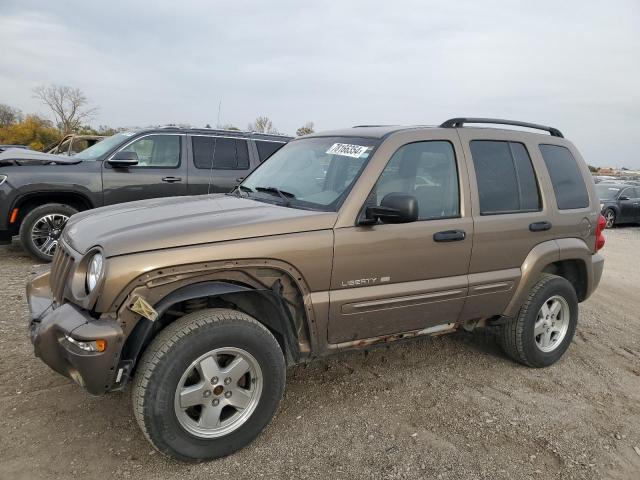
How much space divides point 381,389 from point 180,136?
5.29 metres

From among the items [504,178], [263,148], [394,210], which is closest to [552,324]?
[504,178]

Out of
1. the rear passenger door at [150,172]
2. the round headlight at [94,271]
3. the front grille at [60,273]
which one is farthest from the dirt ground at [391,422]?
the rear passenger door at [150,172]

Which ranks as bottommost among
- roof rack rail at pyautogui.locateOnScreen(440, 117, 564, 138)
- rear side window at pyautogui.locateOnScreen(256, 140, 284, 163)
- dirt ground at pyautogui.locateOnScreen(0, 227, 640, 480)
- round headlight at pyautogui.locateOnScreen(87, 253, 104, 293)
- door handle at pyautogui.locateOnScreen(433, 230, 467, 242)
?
dirt ground at pyautogui.locateOnScreen(0, 227, 640, 480)

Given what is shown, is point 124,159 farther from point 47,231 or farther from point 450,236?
point 450,236

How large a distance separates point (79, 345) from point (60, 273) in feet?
2.34

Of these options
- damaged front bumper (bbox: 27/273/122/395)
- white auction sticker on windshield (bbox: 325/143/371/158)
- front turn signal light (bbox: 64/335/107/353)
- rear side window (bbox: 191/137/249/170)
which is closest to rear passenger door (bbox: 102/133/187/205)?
rear side window (bbox: 191/137/249/170)

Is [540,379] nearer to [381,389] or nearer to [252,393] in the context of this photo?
[381,389]

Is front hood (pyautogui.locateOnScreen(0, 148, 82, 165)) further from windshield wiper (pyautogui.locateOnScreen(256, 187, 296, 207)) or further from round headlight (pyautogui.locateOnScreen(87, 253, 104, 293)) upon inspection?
round headlight (pyautogui.locateOnScreen(87, 253, 104, 293))

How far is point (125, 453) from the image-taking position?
2.83 m

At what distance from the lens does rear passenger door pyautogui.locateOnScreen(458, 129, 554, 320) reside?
3.68 m

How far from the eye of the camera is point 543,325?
4.24 metres

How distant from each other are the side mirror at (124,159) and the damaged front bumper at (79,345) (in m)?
4.56

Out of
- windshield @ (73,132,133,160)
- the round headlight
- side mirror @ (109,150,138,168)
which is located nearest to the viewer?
the round headlight

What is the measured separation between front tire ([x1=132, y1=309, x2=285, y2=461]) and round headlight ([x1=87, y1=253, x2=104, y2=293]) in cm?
43
